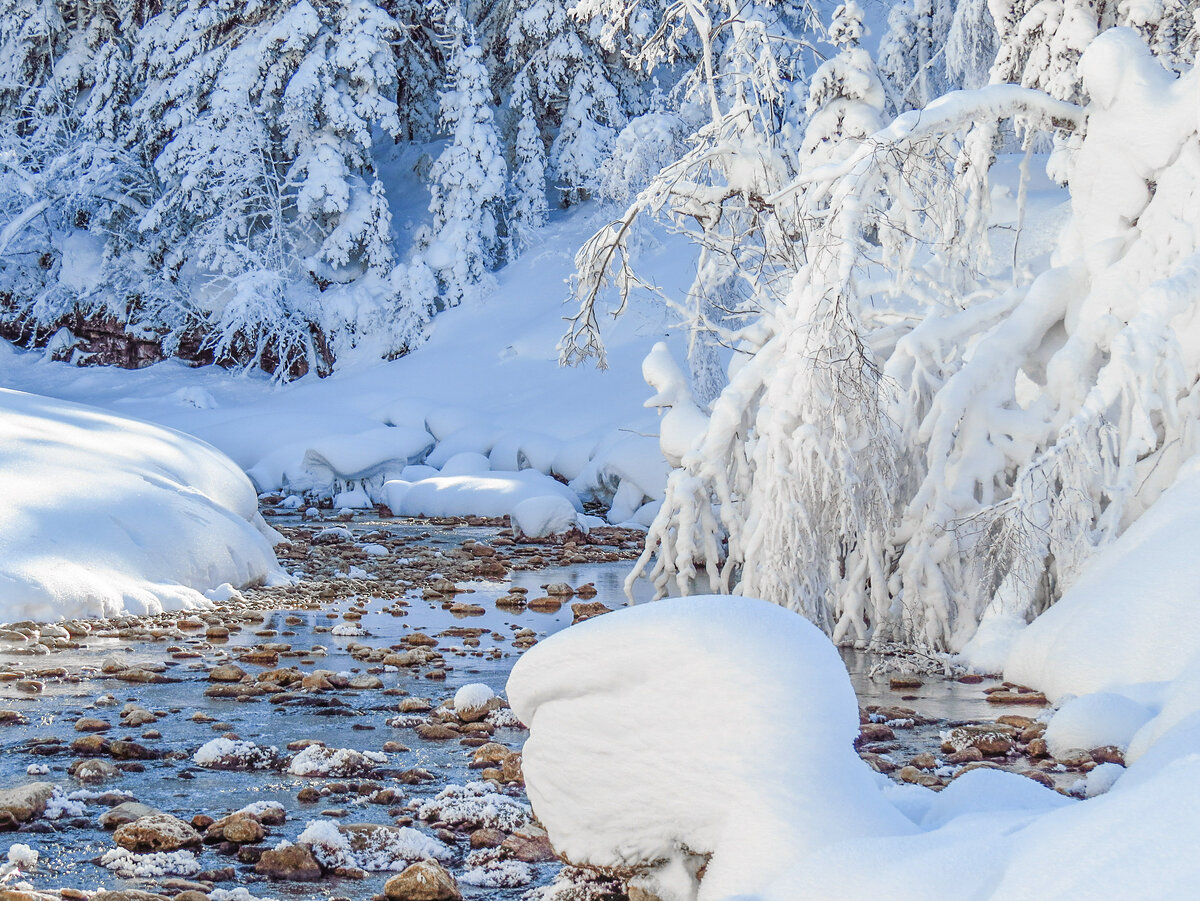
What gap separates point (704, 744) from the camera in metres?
2.65

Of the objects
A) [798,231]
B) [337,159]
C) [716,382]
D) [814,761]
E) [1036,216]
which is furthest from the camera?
[337,159]

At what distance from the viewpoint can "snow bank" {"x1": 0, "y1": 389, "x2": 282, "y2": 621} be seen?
22.0ft

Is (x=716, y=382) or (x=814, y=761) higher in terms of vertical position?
(x=814, y=761)

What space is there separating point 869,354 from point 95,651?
14.2 ft

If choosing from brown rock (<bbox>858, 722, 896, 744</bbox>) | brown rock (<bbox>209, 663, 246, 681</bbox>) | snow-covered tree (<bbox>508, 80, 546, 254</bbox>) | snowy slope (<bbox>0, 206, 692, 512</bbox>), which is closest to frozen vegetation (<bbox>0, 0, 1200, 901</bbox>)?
snowy slope (<bbox>0, 206, 692, 512</bbox>)

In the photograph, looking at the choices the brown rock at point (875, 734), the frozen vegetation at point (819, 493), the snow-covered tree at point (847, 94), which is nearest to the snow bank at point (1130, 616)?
the frozen vegetation at point (819, 493)

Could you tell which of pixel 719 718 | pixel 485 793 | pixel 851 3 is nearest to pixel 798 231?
pixel 485 793

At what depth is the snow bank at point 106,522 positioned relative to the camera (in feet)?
22.0

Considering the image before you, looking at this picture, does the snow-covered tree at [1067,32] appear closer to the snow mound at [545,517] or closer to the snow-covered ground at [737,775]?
the snow mound at [545,517]

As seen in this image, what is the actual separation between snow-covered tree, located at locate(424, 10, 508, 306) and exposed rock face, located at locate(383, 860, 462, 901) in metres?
22.3

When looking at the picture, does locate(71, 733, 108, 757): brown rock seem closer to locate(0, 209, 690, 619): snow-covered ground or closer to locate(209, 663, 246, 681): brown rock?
Answer: locate(209, 663, 246, 681): brown rock

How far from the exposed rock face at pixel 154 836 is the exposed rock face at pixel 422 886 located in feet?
2.19

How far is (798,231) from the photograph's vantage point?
24.1ft

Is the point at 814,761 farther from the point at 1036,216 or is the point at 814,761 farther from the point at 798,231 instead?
the point at 1036,216
